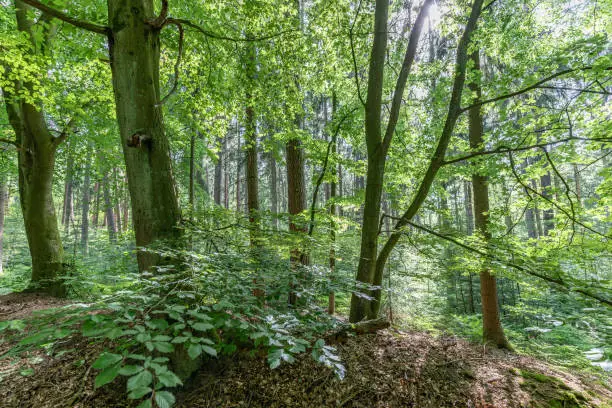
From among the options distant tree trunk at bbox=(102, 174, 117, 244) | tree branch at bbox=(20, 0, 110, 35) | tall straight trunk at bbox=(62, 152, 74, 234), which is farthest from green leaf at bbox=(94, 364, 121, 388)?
tall straight trunk at bbox=(62, 152, 74, 234)

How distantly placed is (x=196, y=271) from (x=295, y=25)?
404 centimetres

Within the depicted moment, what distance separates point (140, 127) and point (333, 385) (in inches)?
114

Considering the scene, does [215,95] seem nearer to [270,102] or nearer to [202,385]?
[270,102]

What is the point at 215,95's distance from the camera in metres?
4.30

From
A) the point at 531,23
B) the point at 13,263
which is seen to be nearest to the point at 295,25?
the point at 531,23

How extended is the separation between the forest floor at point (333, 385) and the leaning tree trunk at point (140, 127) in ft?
3.87

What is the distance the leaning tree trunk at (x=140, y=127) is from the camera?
2307mm

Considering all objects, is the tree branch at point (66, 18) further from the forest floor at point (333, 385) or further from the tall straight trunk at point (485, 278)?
the tall straight trunk at point (485, 278)

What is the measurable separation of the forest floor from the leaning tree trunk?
1.18 metres

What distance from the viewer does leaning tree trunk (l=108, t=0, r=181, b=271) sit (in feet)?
7.57

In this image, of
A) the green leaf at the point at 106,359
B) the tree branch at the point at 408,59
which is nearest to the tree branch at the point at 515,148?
the tree branch at the point at 408,59

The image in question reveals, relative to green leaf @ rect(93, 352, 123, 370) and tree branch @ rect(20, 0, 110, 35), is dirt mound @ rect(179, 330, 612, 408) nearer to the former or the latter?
green leaf @ rect(93, 352, 123, 370)

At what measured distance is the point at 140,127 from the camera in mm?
2322

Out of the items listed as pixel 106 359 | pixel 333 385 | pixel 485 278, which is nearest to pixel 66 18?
pixel 106 359
